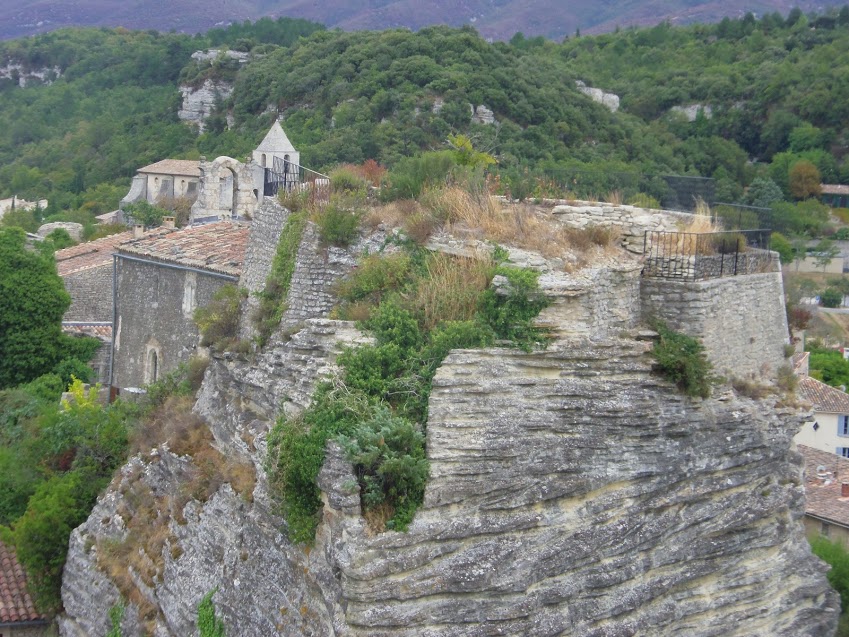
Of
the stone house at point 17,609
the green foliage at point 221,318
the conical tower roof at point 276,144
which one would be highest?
the conical tower roof at point 276,144

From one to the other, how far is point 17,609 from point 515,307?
30.1 ft

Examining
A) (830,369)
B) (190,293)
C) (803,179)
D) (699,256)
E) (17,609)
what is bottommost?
(830,369)

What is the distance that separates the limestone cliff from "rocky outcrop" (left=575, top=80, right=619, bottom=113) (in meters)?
54.2

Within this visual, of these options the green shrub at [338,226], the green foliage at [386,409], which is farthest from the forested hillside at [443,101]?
the green foliage at [386,409]

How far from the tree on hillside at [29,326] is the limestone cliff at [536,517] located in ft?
37.9

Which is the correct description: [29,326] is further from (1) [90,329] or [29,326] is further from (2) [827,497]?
(2) [827,497]

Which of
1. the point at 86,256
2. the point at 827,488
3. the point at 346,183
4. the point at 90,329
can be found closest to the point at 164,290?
the point at 90,329

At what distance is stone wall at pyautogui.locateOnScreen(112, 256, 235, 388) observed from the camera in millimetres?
21531

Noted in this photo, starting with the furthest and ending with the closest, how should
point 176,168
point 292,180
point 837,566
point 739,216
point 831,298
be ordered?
point 176,168 < point 831,298 < point 837,566 < point 292,180 < point 739,216

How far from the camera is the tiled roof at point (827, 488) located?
24875 mm

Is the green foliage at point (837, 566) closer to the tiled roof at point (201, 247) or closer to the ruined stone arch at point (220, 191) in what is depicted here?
the tiled roof at point (201, 247)

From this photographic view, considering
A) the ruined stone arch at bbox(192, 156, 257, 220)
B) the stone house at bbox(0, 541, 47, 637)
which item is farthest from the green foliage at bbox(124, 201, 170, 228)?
the stone house at bbox(0, 541, 47, 637)

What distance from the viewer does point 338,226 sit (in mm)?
14758

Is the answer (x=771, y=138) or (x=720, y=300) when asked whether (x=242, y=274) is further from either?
(x=771, y=138)
